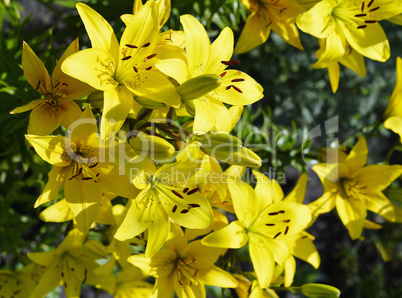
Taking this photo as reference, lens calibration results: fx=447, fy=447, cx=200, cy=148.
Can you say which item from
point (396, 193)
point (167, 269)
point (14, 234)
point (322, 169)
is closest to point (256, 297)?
point (167, 269)

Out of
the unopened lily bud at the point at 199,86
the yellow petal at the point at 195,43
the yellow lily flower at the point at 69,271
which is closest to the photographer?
the unopened lily bud at the point at 199,86

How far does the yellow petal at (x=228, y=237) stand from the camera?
994 mm

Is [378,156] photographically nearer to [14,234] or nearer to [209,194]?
[209,194]

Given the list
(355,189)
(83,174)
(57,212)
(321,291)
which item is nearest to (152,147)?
(83,174)

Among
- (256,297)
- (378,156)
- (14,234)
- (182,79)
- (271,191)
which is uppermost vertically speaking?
(182,79)

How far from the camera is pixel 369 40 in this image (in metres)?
1.23

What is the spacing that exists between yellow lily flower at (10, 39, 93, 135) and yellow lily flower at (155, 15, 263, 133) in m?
0.20

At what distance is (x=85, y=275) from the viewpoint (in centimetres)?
121

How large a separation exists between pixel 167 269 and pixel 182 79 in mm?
488

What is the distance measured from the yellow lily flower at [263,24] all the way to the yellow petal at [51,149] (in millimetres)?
573

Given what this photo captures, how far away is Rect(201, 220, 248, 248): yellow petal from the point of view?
39.1 inches

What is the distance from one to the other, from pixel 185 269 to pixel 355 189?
0.53 meters

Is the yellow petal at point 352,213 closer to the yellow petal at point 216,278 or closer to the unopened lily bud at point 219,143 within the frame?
the yellow petal at point 216,278

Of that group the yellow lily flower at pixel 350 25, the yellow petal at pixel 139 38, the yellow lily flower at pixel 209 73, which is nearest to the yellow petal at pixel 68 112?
the yellow petal at pixel 139 38
